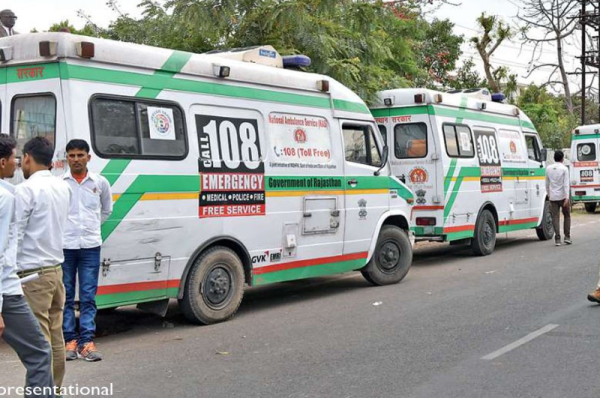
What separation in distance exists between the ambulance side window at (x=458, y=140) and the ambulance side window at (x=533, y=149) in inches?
114

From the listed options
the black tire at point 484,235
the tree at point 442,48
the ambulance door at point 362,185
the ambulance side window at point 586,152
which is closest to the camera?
the ambulance door at point 362,185

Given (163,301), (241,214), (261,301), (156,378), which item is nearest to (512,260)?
(261,301)

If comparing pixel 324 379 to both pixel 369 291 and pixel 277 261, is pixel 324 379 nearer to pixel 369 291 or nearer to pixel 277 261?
pixel 277 261

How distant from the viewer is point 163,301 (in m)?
7.72

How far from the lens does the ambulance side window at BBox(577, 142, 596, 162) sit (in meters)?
25.9

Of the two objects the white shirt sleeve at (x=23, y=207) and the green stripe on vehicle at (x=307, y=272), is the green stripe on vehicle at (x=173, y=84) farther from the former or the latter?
the white shirt sleeve at (x=23, y=207)

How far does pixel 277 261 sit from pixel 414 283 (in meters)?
2.87

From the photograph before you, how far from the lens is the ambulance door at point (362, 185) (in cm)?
984

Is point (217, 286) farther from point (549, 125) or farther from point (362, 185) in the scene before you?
point (549, 125)

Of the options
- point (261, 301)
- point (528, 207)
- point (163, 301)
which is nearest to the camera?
point (163, 301)

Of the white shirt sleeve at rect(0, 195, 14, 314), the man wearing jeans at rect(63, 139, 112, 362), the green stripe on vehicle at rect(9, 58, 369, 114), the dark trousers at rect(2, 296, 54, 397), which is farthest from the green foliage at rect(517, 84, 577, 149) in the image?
the white shirt sleeve at rect(0, 195, 14, 314)

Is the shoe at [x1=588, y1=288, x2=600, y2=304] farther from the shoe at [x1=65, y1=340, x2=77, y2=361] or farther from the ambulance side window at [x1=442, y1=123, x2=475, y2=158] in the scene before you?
the shoe at [x1=65, y1=340, x2=77, y2=361]

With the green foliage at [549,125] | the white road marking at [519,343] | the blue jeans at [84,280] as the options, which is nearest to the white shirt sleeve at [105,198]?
the blue jeans at [84,280]

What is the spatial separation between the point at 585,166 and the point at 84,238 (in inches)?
899
